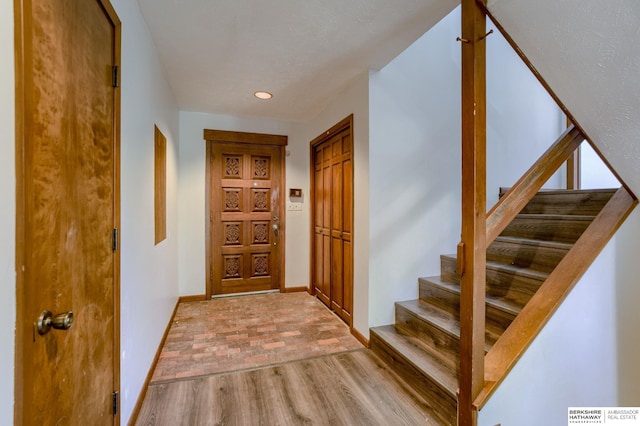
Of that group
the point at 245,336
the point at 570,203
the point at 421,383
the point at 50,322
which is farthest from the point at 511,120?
the point at 50,322

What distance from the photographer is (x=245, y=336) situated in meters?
2.69

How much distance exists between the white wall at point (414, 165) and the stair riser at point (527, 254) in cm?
48

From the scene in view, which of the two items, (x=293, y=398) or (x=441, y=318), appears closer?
(x=293, y=398)

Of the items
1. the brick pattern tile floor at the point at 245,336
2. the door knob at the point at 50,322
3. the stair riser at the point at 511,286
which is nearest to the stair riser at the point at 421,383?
the brick pattern tile floor at the point at 245,336

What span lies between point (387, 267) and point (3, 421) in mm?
2278

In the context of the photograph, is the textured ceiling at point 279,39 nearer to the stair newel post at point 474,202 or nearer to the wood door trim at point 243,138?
the stair newel post at point 474,202

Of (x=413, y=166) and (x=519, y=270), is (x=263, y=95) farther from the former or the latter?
(x=519, y=270)

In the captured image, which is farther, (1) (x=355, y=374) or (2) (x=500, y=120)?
(2) (x=500, y=120)

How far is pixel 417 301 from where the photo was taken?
2568 millimetres

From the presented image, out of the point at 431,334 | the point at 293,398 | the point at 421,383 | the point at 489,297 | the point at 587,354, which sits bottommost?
the point at 293,398

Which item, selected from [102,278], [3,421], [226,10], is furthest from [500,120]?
[3,421]

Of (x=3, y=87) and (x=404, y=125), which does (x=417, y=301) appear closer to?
(x=404, y=125)

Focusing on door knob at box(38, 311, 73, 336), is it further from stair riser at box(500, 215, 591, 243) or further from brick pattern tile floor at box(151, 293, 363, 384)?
stair riser at box(500, 215, 591, 243)

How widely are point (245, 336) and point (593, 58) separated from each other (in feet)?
9.79
